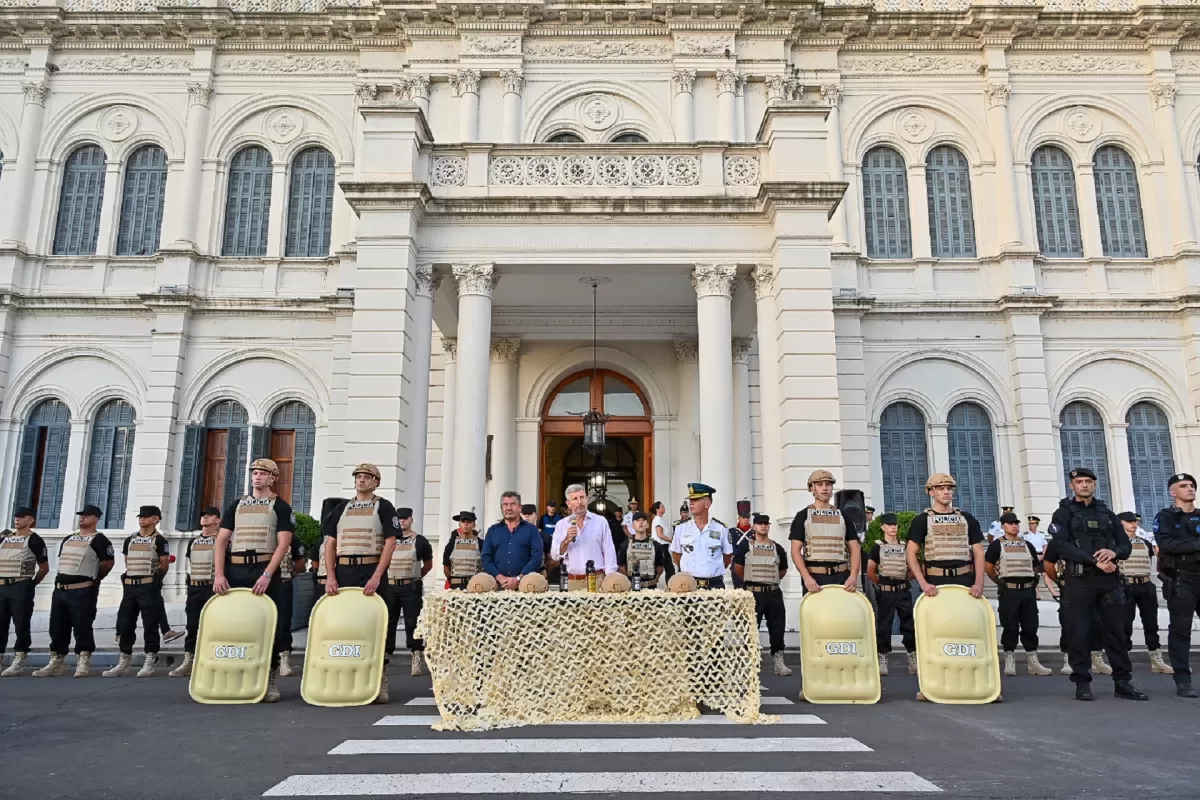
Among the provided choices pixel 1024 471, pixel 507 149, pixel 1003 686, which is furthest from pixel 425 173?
pixel 1024 471

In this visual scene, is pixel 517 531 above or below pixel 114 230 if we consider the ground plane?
below

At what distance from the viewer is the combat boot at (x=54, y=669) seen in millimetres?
9352

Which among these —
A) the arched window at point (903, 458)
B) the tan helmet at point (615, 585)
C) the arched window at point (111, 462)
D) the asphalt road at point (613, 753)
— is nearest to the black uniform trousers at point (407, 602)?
the asphalt road at point (613, 753)

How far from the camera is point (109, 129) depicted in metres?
20.6

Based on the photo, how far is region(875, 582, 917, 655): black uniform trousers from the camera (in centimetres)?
956

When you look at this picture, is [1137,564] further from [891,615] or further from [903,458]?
[903,458]

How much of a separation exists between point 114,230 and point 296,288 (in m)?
4.87

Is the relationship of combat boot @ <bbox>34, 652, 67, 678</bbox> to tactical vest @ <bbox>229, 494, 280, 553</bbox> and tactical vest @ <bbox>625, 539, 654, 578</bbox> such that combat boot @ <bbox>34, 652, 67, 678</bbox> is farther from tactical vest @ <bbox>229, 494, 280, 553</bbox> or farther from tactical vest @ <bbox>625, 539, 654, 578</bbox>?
tactical vest @ <bbox>625, 539, 654, 578</bbox>

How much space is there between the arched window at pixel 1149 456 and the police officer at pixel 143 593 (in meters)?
19.5

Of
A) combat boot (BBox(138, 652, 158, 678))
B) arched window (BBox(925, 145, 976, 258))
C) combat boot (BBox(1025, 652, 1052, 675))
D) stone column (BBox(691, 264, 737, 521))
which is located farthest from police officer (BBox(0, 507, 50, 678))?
arched window (BBox(925, 145, 976, 258))

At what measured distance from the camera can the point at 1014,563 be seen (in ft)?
32.5

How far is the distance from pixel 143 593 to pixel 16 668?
1601mm

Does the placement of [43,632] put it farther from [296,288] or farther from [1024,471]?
[1024,471]

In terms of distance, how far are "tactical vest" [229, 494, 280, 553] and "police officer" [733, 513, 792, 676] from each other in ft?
17.1
